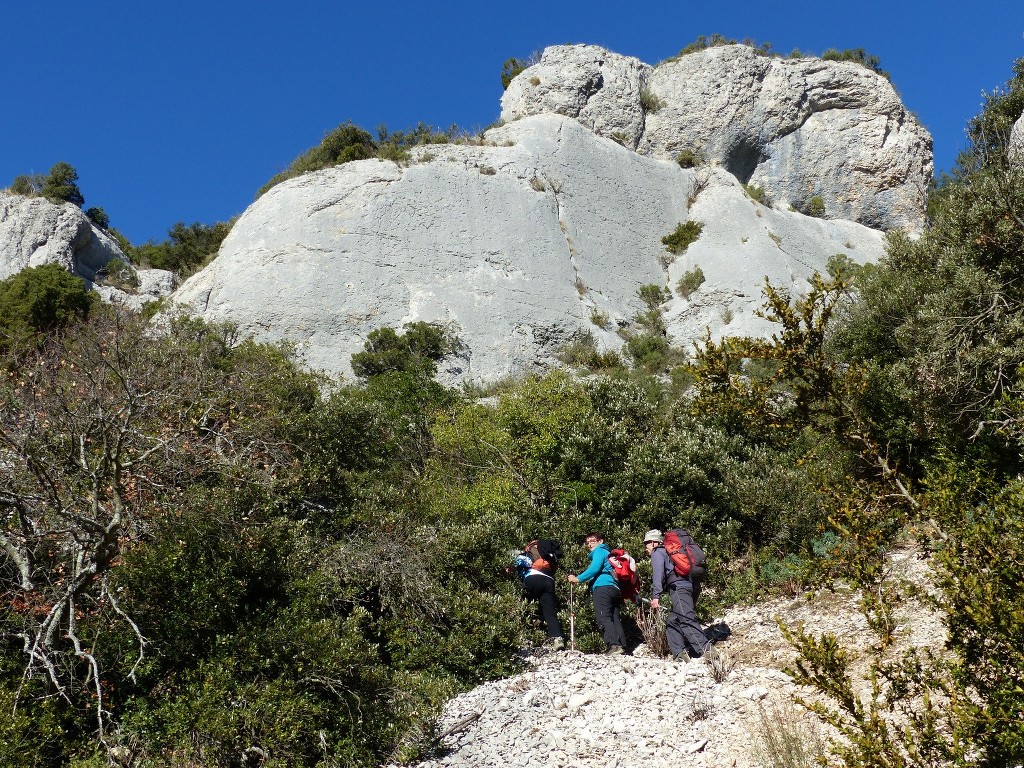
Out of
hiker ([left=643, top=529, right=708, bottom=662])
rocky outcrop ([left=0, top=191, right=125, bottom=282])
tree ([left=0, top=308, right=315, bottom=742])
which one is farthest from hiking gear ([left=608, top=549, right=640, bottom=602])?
rocky outcrop ([left=0, top=191, right=125, bottom=282])

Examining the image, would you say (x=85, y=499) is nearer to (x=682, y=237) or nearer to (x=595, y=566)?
(x=595, y=566)

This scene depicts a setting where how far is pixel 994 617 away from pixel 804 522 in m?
8.94

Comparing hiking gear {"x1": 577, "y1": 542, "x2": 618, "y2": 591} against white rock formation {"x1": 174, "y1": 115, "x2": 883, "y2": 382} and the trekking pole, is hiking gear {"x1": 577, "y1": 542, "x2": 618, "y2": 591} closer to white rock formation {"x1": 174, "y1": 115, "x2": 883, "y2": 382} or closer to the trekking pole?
the trekking pole

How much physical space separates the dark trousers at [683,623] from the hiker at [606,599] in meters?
0.71

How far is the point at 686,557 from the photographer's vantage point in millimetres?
9898

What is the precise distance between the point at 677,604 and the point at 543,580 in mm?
1964

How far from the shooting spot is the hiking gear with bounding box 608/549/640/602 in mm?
10547

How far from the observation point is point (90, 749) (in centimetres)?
714

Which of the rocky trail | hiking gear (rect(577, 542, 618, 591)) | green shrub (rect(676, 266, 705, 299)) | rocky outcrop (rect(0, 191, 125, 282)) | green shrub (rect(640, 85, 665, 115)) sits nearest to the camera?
the rocky trail

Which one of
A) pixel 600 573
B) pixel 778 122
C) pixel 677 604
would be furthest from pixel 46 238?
pixel 778 122

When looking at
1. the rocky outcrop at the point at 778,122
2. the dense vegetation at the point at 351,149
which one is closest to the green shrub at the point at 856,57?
the rocky outcrop at the point at 778,122

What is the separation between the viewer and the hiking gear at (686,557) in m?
9.83

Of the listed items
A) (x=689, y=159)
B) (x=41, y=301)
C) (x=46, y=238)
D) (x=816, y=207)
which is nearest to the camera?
(x=41, y=301)

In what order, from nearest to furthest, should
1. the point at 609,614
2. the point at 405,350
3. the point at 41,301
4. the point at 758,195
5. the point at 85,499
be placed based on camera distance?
the point at 85,499
the point at 609,614
the point at 41,301
the point at 405,350
the point at 758,195
